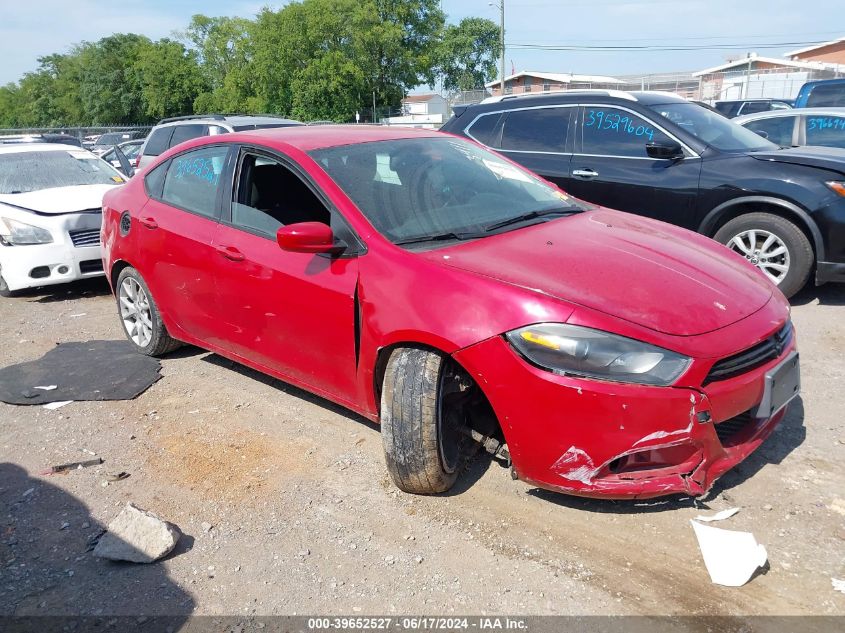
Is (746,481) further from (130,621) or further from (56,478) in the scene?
(56,478)

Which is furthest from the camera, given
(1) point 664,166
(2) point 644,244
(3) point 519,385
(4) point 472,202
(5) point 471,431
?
(1) point 664,166

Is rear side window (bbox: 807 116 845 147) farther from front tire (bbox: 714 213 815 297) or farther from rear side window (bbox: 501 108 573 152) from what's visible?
rear side window (bbox: 501 108 573 152)

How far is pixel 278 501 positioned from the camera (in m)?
3.29

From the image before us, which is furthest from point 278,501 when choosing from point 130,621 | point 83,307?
point 83,307

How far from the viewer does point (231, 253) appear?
155 inches

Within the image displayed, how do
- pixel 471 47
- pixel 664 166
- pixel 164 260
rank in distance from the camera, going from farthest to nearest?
pixel 471 47
pixel 664 166
pixel 164 260

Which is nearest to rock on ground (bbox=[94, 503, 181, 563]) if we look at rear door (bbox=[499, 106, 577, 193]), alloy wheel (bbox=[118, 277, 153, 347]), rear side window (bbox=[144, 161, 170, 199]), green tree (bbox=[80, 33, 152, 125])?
alloy wheel (bbox=[118, 277, 153, 347])

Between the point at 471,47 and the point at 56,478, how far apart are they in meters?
79.2

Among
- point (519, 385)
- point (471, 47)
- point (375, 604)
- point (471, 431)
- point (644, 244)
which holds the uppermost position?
point (471, 47)

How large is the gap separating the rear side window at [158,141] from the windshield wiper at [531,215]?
9.24 metres

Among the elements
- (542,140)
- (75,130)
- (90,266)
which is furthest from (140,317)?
(75,130)

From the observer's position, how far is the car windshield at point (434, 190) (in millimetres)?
3482

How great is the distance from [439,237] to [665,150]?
352 centimetres

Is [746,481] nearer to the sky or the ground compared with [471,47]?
nearer to the ground
